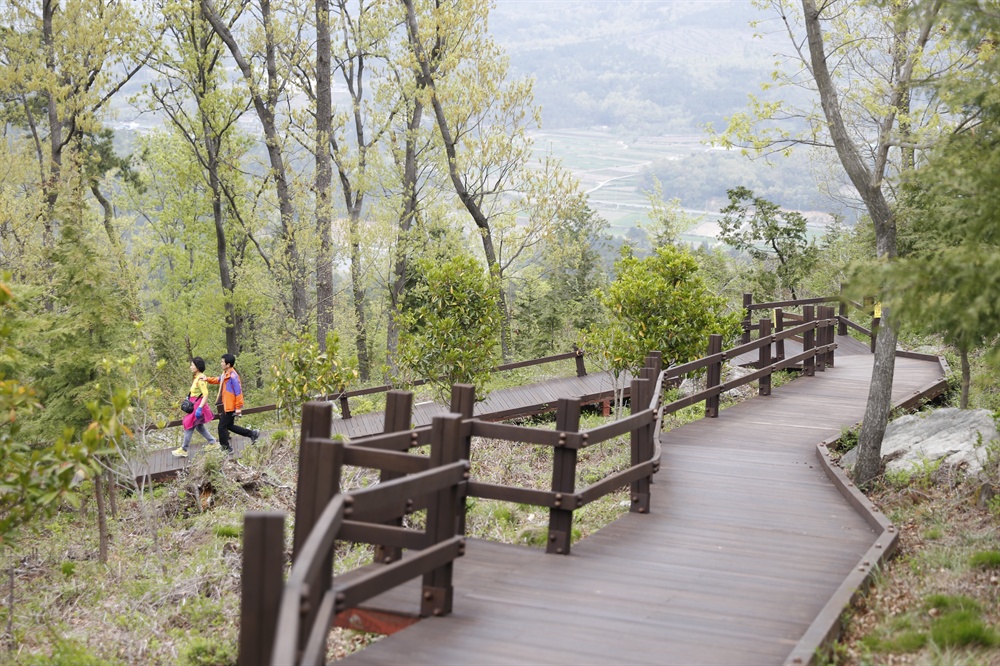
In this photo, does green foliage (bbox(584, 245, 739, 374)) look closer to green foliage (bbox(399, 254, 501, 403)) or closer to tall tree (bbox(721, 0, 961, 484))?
green foliage (bbox(399, 254, 501, 403))

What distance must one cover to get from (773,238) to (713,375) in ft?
54.3

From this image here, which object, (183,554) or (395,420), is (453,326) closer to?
(183,554)

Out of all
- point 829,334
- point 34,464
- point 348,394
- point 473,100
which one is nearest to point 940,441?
point 34,464

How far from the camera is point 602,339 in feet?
54.9

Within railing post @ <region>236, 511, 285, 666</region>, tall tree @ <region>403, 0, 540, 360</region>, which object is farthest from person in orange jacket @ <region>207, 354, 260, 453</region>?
railing post @ <region>236, 511, 285, 666</region>

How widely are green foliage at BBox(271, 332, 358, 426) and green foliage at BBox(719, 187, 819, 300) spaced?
19479 mm

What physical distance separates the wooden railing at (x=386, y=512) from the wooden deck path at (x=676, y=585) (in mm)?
349

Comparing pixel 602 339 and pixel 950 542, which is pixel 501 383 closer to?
pixel 602 339

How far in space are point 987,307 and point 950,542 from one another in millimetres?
3638

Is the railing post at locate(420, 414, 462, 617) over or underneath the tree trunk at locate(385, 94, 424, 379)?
underneath

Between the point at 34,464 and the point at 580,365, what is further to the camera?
the point at 580,365

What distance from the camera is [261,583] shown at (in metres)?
3.35

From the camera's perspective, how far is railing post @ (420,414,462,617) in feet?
18.2

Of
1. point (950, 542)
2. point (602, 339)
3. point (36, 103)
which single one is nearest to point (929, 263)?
point (950, 542)
